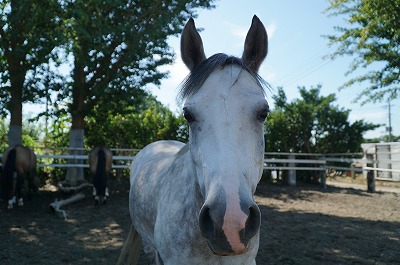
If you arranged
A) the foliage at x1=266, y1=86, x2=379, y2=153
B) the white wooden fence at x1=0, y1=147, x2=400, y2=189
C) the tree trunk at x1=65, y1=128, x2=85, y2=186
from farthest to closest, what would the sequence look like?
the foliage at x1=266, y1=86, x2=379, y2=153, the white wooden fence at x1=0, y1=147, x2=400, y2=189, the tree trunk at x1=65, y1=128, x2=85, y2=186

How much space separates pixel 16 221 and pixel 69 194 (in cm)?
307

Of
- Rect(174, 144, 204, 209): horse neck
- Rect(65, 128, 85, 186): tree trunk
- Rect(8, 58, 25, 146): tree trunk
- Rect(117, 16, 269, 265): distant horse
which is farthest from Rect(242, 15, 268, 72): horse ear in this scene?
Rect(65, 128, 85, 186): tree trunk

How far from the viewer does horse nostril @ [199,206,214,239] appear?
147 centimetres

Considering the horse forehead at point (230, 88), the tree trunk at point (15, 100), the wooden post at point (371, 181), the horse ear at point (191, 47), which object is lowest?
the wooden post at point (371, 181)

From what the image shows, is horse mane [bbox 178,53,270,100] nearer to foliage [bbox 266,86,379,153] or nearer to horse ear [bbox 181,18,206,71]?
horse ear [bbox 181,18,206,71]

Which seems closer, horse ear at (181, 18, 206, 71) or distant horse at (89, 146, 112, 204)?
horse ear at (181, 18, 206, 71)

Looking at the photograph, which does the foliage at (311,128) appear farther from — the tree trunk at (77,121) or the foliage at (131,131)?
the tree trunk at (77,121)

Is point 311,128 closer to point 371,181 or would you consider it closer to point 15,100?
point 371,181

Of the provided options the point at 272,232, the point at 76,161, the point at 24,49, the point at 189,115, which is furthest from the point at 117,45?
the point at 189,115

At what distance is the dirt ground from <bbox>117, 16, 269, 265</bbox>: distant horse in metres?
2.63

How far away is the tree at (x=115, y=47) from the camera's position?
29.9ft

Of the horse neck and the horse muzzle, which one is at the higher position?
the horse neck

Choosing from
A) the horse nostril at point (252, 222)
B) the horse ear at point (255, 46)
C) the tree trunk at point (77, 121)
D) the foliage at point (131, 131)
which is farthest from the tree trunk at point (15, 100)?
the horse nostril at point (252, 222)

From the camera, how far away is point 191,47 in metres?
2.13
